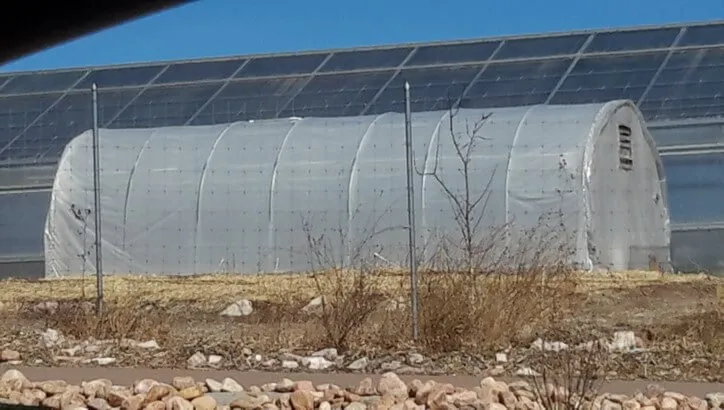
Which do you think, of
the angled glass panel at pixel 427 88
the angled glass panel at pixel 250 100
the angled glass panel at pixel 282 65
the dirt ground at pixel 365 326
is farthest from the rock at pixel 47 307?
the angled glass panel at pixel 282 65

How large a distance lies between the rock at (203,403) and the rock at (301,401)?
19.1 inches

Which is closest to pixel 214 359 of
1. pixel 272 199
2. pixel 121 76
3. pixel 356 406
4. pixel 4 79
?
pixel 356 406

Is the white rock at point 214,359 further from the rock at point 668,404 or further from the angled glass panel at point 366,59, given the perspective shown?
the angled glass panel at point 366,59

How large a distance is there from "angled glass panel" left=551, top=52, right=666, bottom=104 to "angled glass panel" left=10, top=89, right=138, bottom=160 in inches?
317

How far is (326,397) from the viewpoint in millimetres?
8125

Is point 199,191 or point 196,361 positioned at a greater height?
point 199,191

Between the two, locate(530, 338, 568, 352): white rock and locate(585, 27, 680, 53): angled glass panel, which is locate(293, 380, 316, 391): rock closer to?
locate(530, 338, 568, 352): white rock

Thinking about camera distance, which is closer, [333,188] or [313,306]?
[313,306]

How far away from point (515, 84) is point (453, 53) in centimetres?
255

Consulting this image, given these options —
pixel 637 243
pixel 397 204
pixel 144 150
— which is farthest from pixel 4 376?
pixel 637 243

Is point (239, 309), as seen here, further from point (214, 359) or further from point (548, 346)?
point (548, 346)

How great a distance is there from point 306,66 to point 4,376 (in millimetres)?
16144

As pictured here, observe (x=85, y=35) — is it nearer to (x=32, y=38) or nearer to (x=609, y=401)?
(x=32, y=38)

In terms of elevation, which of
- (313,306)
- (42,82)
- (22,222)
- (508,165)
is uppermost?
(42,82)
